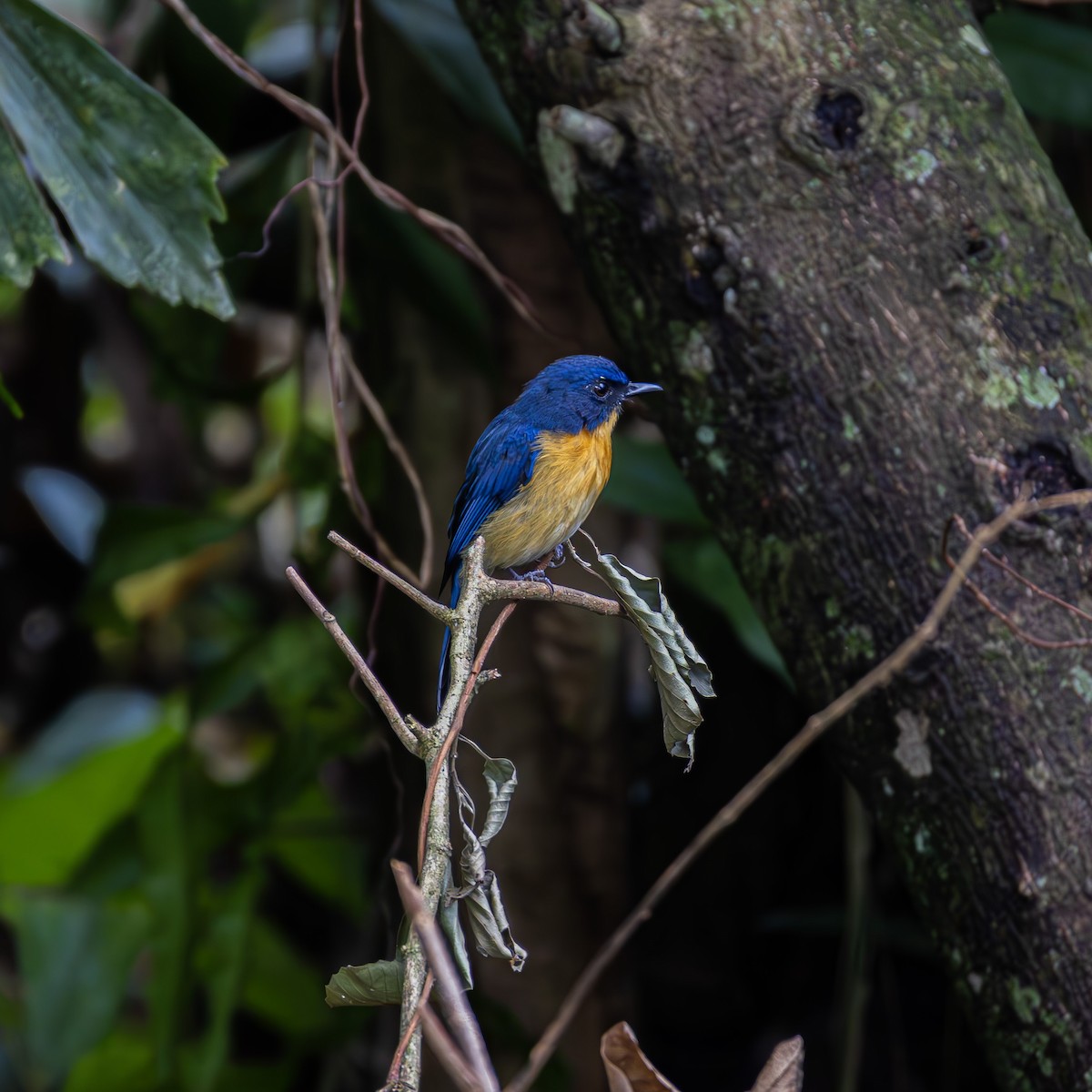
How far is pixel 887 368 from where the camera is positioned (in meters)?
1.66

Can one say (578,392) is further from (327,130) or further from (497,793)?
(497,793)

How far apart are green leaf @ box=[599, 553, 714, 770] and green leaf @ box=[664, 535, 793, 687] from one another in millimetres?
1180

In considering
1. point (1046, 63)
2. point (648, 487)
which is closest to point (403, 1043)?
point (648, 487)

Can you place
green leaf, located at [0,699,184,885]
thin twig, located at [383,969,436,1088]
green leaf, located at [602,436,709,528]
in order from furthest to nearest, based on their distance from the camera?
green leaf, located at [0,699,184,885] → green leaf, located at [602,436,709,528] → thin twig, located at [383,969,436,1088]

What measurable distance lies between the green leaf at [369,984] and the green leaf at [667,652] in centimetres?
32

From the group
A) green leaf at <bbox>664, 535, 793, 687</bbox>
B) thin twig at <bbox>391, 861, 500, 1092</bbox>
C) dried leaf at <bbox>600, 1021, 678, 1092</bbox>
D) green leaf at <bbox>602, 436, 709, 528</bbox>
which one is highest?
thin twig at <bbox>391, 861, 500, 1092</bbox>

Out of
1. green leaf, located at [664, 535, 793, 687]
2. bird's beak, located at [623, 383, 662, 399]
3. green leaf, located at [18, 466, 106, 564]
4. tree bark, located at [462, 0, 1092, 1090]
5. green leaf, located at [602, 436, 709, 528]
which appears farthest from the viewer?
green leaf, located at [18, 466, 106, 564]

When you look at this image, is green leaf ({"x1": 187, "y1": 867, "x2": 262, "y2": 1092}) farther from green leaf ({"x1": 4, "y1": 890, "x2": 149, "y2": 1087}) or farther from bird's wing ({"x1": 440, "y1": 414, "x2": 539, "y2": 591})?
bird's wing ({"x1": 440, "y1": 414, "x2": 539, "y2": 591})

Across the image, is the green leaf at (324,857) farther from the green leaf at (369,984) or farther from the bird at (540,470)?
the green leaf at (369,984)

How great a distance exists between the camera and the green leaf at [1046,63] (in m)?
2.61

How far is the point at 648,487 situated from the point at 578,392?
87 cm

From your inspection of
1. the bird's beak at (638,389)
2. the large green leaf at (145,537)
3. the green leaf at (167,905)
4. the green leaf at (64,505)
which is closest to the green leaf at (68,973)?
the green leaf at (167,905)

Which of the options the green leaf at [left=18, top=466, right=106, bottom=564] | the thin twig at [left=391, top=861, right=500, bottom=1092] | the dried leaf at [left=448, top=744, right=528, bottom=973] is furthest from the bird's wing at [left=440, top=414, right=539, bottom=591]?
the green leaf at [left=18, top=466, right=106, bottom=564]

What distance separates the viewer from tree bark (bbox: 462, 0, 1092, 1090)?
5.21 ft
